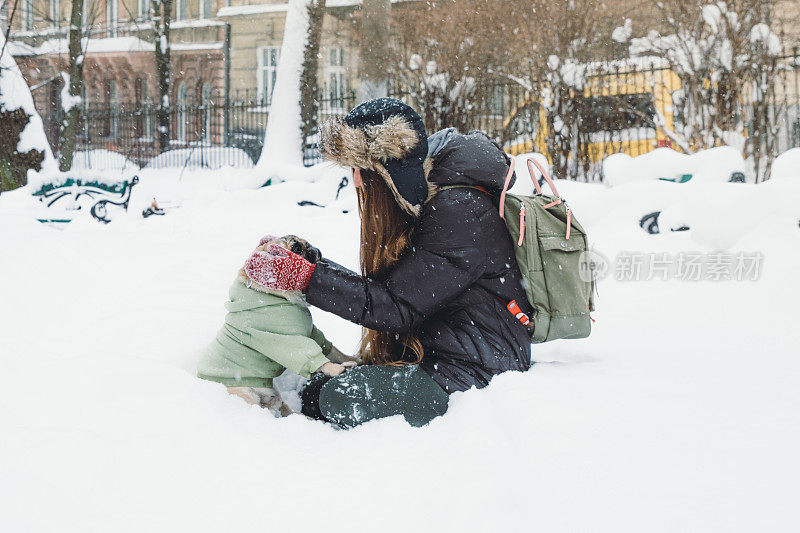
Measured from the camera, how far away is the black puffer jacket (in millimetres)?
2205

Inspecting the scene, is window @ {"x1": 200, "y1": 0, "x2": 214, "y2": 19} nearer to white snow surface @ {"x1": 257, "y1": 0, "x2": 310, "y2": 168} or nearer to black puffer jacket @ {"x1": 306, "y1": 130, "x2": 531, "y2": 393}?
white snow surface @ {"x1": 257, "y1": 0, "x2": 310, "y2": 168}

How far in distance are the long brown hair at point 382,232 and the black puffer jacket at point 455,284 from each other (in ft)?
0.16

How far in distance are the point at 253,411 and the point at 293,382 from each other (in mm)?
401

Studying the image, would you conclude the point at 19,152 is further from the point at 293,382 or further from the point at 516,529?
the point at 516,529

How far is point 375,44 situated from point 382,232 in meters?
9.91

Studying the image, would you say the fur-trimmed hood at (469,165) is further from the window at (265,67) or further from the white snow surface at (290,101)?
the window at (265,67)

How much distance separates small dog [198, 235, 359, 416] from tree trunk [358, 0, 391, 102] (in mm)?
9356

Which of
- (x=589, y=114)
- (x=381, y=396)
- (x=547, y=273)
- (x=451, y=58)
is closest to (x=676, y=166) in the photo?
(x=589, y=114)

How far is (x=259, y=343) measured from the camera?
7.98 ft

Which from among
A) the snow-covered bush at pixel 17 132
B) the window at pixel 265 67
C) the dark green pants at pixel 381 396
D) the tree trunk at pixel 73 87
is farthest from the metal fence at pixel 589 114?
the window at pixel 265 67

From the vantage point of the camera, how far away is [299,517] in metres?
1.78

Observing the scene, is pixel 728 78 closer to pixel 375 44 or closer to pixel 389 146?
pixel 375 44

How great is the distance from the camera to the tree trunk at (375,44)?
37.4ft

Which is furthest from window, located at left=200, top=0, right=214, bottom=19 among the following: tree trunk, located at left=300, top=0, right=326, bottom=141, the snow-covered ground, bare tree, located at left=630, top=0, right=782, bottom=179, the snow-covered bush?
the snow-covered ground
